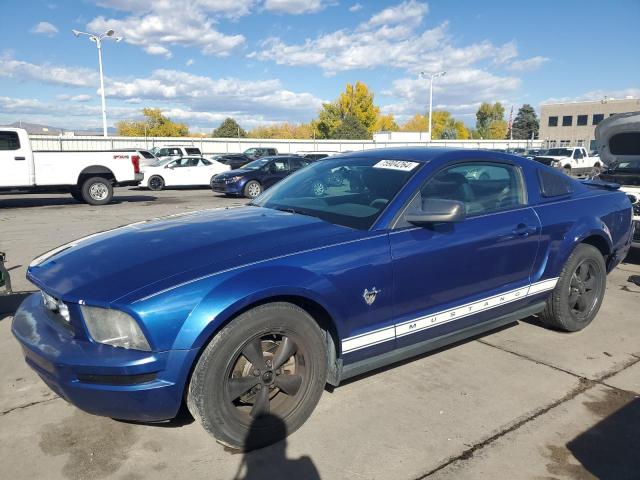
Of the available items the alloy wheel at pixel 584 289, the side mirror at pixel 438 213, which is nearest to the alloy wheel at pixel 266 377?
the side mirror at pixel 438 213

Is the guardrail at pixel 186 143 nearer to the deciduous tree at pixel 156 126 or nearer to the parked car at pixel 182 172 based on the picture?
the parked car at pixel 182 172

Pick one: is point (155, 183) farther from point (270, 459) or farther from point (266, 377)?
point (270, 459)

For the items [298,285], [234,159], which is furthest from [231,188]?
[298,285]

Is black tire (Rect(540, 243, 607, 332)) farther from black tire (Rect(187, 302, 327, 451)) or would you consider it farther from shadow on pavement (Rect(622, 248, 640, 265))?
shadow on pavement (Rect(622, 248, 640, 265))

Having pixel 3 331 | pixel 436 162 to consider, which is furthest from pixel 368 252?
pixel 3 331

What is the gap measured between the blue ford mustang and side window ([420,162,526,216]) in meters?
0.01

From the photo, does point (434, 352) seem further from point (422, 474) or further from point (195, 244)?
point (195, 244)

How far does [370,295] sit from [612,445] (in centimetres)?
156

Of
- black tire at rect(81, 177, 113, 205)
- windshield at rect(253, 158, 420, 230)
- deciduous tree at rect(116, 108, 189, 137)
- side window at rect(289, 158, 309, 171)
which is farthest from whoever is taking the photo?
deciduous tree at rect(116, 108, 189, 137)

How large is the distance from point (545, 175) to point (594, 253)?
2.84ft

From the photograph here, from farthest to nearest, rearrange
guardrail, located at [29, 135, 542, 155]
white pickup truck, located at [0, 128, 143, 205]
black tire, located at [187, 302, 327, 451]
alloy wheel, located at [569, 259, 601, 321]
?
guardrail, located at [29, 135, 542, 155]
white pickup truck, located at [0, 128, 143, 205]
alloy wheel, located at [569, 259, 601, 321]
black tire, located at [187, 302, 327, 451]

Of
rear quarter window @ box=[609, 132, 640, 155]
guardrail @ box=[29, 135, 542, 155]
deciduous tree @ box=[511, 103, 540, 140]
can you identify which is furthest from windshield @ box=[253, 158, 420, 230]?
deciduous tree @ box=[511, 103, 540, 140]

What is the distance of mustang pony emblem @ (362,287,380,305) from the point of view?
2.92m

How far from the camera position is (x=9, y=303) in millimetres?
5082
